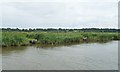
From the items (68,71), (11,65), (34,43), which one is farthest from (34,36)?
(68,71)

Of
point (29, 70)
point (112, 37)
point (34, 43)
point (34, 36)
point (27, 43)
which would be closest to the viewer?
point (29, 70)

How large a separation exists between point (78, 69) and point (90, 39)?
28838mm

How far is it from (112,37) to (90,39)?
674cm

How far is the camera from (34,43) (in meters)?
29.5

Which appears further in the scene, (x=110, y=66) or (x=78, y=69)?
(x=110, y=66)

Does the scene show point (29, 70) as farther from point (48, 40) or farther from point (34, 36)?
point (34, 36)

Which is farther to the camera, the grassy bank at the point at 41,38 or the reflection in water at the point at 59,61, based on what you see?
the grassy bank at the point at 41,38

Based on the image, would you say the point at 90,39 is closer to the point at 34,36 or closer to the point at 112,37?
the point at 112,37

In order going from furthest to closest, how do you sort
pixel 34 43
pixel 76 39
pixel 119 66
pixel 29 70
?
pixel 76 39, pixel 34 43, pixel 119 66, pixel 29 70

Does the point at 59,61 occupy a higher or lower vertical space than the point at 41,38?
lower

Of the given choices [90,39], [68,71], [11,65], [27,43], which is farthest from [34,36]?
[68,71]

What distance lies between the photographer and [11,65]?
14.5 m

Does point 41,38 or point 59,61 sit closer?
point 59,61

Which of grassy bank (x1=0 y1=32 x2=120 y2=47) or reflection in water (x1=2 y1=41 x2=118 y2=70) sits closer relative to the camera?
reflection in water (x1=2 y1=41 x2=118 y2=70)
